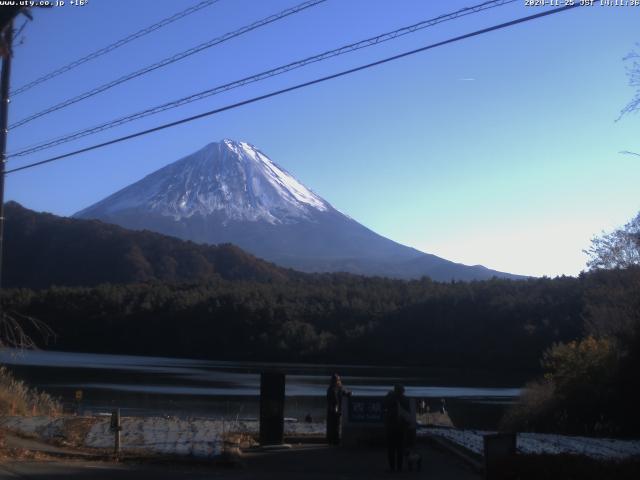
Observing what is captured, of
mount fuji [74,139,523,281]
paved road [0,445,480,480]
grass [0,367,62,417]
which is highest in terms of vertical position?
mount fuji [74,139,523,281]

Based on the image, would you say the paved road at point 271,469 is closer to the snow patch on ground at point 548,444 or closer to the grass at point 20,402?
the snow patch on ground at point 548,444

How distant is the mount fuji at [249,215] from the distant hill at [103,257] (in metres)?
29.6

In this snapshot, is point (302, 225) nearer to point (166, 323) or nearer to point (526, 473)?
point (166, 323)

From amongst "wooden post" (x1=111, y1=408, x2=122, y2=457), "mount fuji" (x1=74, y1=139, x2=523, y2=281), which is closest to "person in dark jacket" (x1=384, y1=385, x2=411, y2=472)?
"wooden post" (x1=111, y1=408, x2=122, y2=457)

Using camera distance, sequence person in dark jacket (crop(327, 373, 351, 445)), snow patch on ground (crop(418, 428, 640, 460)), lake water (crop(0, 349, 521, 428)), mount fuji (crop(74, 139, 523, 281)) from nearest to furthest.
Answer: snow patch on ground (crop(418, 428, 640, 460)) < person in dark jacket (crop(327, 373, 351, 445)) < lake water (crop(0, 349, 521, 428)) < mount fuji (crop(74, 139, 523, 281))

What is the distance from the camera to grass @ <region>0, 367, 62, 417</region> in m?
21.0

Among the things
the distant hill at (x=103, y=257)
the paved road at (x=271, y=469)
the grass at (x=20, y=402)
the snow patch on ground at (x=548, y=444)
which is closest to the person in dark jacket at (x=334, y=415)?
the paved road at (x=271, y=469)

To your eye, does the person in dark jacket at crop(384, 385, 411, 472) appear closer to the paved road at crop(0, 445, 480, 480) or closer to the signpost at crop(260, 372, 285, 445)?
the paved road at crop(0, 445, 480, 480)

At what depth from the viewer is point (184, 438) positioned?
57.6 ft

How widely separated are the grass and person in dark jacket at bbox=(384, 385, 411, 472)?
946 cm

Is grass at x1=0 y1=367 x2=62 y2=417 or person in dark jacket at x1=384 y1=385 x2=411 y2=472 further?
grass at x1=0 y1=367 x2=62 y2=417

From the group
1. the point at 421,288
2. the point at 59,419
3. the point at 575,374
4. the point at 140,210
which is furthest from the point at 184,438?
the point at 140,210

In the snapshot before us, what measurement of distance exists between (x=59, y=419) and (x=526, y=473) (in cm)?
1199

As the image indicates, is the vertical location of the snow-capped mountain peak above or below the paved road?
above
